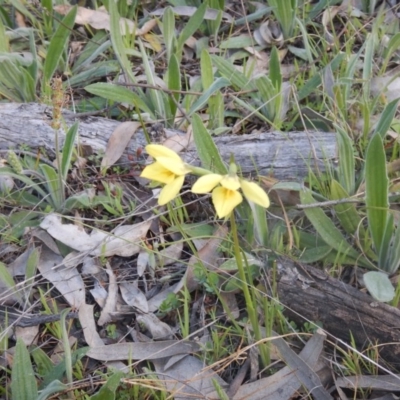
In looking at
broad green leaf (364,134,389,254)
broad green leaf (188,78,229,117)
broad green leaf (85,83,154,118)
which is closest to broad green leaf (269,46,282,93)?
broad green leaf (188,78,229,117)

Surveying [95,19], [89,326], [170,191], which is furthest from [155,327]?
[95,19]

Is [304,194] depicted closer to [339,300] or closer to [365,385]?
[339,300]

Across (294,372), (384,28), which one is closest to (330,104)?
(384,28)

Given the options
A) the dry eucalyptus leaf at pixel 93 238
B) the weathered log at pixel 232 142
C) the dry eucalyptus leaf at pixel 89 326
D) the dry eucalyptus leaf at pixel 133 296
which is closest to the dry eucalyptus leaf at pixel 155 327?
the dry eucalyptus leaf at pixel 133 296

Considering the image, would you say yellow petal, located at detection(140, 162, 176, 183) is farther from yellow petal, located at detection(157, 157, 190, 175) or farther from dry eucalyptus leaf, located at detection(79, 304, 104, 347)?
dry eucalyptus leaf, located at detection(79, 304, 104, 347)

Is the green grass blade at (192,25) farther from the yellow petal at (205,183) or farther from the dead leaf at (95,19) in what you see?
the yellow petal at (205,183)

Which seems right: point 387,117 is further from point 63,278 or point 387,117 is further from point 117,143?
point 63,278
